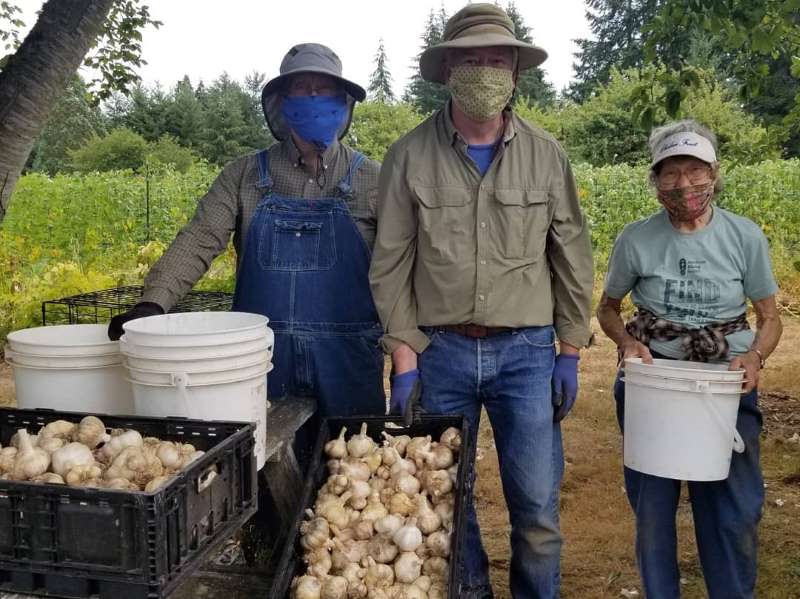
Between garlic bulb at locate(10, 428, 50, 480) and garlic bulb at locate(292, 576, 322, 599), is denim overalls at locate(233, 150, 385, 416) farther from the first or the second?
garlic bulb at locate(10, 428, 50, 480)

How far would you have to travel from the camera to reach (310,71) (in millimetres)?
2877

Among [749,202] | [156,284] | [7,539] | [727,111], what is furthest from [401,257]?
[727,111]

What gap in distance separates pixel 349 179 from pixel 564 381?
41.4 inches

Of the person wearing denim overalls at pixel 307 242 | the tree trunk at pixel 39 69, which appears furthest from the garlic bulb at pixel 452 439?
the tree trunk at pixel 39 69

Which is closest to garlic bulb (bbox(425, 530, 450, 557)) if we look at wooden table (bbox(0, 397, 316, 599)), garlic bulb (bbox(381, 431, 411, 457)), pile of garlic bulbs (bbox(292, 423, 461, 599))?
pile of garlic bulbs (bbox(292, 423, 461, 599))

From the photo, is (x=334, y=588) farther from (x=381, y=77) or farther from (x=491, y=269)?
(x=381, y=77)

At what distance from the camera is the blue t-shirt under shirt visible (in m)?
2.70

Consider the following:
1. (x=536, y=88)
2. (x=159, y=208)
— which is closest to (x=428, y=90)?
(x=536, y=88)

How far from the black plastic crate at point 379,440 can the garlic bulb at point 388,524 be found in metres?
0.18

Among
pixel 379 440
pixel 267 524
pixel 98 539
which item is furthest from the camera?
pixel 267 524

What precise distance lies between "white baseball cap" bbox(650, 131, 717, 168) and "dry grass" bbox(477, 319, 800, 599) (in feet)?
6.09

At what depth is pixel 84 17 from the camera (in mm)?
3301

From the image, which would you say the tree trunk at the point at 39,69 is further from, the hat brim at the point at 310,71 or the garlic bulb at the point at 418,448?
the garlic bulb at the point at 418,448

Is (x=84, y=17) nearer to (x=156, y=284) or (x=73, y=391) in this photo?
(x=156, y=284)
